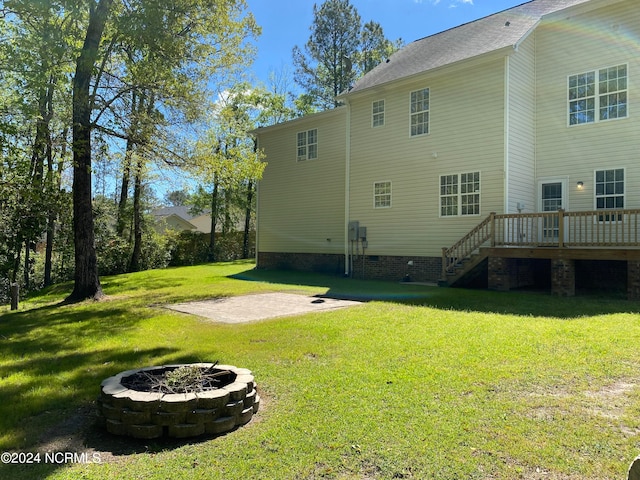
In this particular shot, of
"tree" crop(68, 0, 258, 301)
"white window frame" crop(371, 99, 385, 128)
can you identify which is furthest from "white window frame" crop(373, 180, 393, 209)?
"tree" crop(68, 0, 258, 301)

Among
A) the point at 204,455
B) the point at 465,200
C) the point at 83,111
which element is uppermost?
the point at 83,111

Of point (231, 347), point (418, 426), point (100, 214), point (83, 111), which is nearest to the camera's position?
point (418, 426)

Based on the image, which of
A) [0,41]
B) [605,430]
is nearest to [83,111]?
[0,41]

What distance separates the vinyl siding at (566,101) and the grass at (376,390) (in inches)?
212

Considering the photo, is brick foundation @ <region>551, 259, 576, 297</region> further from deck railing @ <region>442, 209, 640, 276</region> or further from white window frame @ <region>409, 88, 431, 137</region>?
white window frame @ <region>409, 88, 431, 137</region>

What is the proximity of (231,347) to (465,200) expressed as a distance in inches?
380

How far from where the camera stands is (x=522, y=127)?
13.0m

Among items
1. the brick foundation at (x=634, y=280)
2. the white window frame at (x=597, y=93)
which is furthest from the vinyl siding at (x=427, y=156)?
the brick foundation at (x=634, y=280)

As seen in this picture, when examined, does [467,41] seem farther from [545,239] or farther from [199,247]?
[199,247]

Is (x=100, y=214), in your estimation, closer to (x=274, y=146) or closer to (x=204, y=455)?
(x=274, y=146)

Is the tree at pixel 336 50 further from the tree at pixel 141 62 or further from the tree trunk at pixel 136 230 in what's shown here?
the tree at pixel 141 62

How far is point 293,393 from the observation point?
4191 millimetres

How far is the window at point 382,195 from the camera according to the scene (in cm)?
1527

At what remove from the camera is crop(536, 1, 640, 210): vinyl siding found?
11.6 metres
